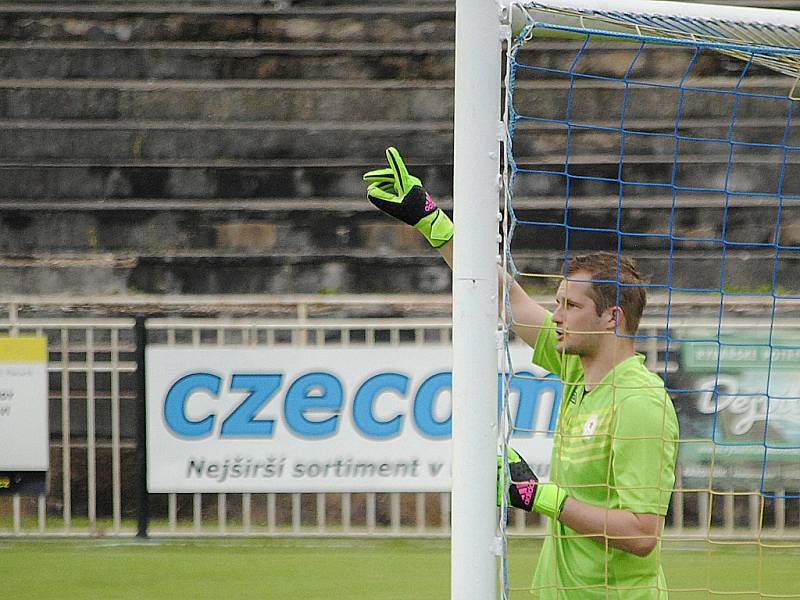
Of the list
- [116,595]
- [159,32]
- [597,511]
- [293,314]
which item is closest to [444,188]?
[293,314]

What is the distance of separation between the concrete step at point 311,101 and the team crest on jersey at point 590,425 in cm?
642

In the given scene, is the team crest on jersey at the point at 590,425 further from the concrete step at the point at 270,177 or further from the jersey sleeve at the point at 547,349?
the concrete step at the point at 270,177

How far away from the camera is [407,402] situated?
6.51m

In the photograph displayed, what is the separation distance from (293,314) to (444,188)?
1837mm

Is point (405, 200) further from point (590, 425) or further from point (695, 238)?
point (695, 238)

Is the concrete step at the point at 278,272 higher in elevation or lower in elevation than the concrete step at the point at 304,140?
lower

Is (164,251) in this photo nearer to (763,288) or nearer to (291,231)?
(291,231)

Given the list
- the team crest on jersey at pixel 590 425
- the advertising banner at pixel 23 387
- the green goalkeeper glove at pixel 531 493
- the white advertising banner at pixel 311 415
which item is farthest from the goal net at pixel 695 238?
the advertising banner at pixel 23 387

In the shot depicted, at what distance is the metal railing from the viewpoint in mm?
6648

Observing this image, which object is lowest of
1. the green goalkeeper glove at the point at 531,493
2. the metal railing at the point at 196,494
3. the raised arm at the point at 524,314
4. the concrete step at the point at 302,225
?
the metal railing at the point at 196,494

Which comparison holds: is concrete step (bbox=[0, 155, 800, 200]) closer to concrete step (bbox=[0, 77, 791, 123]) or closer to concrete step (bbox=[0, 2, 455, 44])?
concrete step (bbox=[0, 77, 791, 123])

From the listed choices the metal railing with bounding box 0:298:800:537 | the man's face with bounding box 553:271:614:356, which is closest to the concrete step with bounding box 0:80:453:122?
the metal railing with bounding box 0:298:800:537

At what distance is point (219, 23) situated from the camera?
927 centimetres

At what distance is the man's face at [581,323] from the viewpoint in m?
2.76
